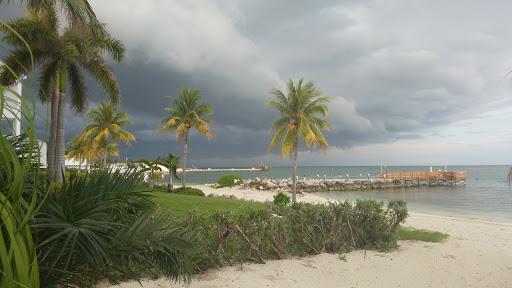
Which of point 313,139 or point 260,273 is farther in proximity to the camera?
point 313,139

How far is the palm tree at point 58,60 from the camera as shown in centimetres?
1792

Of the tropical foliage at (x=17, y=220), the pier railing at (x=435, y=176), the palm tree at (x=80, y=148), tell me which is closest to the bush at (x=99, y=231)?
the tropical foliage at (x=17, y=220)

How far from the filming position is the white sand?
8.55m

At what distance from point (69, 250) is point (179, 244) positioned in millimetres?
1067

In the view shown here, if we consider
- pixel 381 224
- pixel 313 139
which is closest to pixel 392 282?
pixel 381 224

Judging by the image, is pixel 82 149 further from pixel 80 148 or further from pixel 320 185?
pixel 320 185

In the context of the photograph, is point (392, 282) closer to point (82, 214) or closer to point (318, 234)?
point (318, 234)

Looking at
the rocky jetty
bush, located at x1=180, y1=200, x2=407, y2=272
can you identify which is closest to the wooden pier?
the rocky jetty

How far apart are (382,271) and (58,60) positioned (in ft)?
58.0

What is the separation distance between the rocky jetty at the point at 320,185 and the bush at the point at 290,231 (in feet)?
127

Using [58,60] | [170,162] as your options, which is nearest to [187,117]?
[170,162]

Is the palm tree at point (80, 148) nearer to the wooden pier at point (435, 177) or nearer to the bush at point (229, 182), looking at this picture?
the bush at point (229, 182)

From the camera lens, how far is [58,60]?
63.5 ft

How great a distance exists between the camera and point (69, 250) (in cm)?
271
